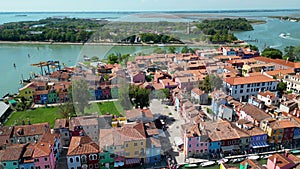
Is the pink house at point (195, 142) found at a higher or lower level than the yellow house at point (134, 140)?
lower

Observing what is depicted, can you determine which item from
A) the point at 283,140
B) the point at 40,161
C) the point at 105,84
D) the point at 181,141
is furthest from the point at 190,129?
the point at 105,84

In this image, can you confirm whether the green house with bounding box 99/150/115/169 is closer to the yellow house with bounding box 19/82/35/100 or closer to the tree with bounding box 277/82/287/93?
the yellow house with bounding box 19/82/35/100

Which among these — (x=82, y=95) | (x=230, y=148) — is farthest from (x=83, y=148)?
(x=230, y=148)

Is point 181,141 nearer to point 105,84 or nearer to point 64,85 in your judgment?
point 105,84

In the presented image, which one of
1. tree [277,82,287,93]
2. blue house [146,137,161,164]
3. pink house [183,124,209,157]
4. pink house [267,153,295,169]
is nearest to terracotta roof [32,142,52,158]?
blue house [146,137,161,164]

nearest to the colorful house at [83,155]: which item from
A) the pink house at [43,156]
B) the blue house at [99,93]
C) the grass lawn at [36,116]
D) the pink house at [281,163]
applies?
the pink house at [43,156]

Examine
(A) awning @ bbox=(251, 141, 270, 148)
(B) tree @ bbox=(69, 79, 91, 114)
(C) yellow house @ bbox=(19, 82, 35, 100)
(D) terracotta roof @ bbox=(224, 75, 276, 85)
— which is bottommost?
(A) awning @ bbox=(251, 141, 270, 148)

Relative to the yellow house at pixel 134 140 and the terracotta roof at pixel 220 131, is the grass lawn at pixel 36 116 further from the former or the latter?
the terracotta roof at pixel 220 131

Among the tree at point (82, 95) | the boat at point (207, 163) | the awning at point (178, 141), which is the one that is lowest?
the boat at point (207, 163)
